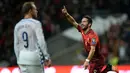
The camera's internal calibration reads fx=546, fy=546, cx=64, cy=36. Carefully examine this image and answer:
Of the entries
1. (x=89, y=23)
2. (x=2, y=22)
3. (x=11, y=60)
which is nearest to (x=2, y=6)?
(x=2, y=22)

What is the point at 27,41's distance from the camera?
8.23 meters

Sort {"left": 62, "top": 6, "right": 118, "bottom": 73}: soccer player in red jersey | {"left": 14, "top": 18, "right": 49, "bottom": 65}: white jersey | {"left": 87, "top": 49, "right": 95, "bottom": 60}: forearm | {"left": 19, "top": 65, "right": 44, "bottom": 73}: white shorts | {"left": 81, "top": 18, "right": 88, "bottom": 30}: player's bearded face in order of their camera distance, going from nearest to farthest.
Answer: {"left": 14, "top": 18, "right": 49, "bottom": 65}: white jersey → {"left": 19, "top": 65, "right": 44, "bottom": 73}: white shorts → {"left": 87, "top": 49, "right": 95, "bottom": 60}: forearm → {"left": 62, "top": 6, "right": 118, "bottom": 73}: soccer player in red jersey → {"left": 81, "top": 18, "right": 88, "bottom": 30}: player's bearded face

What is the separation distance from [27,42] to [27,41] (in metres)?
0.02

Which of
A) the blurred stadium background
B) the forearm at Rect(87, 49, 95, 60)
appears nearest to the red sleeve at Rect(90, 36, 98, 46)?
the forearm at Rect(87, 49, 95, 60)

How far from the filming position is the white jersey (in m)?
8.20

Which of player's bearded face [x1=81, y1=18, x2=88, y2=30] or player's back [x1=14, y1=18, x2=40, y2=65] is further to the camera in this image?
player's bearded face [x1=81, y1=18, x2=88, y2=30]

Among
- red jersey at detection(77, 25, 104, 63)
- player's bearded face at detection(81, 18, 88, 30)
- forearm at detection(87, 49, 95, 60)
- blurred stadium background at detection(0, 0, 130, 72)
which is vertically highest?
blurred stadium background at detection(0, 0, 130, 72)

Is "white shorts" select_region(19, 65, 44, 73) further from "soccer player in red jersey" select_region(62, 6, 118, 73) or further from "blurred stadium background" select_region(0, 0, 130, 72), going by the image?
"blurred stadium background" select_region(0, 0, 130, 72)

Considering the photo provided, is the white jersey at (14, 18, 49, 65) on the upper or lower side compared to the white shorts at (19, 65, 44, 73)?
upper

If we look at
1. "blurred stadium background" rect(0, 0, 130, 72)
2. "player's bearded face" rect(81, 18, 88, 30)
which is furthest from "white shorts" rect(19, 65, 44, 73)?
"blurred stadium background" rect(0, 0, 130, 72)

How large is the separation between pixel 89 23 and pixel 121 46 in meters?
6.91

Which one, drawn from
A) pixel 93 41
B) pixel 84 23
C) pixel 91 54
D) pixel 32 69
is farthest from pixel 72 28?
pixel 32 69

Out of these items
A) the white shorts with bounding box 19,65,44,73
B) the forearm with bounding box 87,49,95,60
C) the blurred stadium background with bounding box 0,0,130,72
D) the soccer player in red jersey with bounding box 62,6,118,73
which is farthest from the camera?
the blurred stadium background with bounding box 0,0,130,72

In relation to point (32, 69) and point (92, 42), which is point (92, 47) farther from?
point (32, 69)
